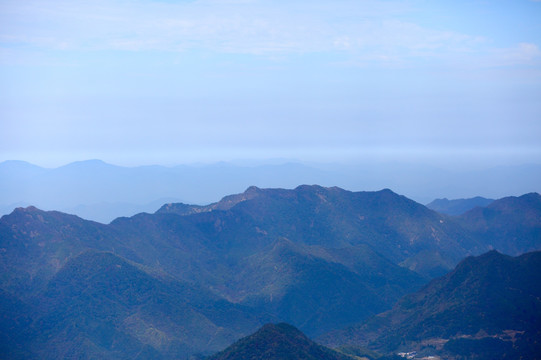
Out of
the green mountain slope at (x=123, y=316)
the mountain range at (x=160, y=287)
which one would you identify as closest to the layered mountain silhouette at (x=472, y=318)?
the mountain range at (x=160, y=287)

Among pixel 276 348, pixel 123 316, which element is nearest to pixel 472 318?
pixel 276 348

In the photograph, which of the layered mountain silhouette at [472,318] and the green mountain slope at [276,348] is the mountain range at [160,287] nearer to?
the layered mountain silhouette at [472,318]

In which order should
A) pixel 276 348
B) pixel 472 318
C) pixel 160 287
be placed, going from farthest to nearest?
pixel 160 287 → pixel 472 318 → pixel 276 348

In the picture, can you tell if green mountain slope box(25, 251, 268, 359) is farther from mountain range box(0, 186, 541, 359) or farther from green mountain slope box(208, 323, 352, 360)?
green mountain slope box(208, 323, 352, 360)

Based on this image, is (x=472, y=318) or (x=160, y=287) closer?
(x=472, y=318)

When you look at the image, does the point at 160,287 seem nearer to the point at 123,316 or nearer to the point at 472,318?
the point at 123,316

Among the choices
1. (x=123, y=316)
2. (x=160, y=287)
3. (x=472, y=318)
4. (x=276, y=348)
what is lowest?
(x=123, y=316)

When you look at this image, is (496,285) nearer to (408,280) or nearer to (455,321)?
(455,321)

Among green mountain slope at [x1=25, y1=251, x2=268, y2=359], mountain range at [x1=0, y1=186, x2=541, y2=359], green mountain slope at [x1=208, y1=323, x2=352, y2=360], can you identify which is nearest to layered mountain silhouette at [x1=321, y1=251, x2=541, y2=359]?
mountain range at [x1=0, y1=186, x2=541, y2=359]
